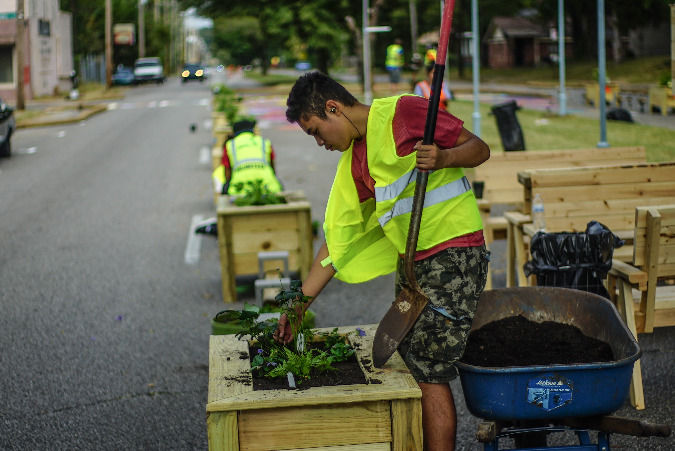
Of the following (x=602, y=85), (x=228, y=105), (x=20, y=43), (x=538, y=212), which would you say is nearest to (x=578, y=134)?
(x=602, y=85)

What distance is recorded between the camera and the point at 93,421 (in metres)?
5.38

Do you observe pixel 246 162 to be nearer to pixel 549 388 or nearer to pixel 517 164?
pixel 517 164

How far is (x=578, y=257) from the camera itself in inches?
208

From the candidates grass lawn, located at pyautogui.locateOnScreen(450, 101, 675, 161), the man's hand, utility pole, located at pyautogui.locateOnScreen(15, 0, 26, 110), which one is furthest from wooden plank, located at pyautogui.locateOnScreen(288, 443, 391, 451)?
utility pole, located at pyautogui.locateOnScreen(15, 0, 26, 110)

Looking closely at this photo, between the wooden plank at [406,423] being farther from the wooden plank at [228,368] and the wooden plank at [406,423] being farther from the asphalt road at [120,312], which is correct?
the asphalt road at [120,312]

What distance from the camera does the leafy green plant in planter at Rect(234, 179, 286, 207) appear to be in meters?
8.12

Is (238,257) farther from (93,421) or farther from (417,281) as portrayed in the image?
(417,281)

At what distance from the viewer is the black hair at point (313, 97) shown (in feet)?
11.9

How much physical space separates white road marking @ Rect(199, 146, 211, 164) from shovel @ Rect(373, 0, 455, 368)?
55.0 feet

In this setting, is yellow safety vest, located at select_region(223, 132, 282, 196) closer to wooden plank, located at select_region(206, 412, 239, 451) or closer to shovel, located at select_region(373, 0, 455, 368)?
shovel, located at select_region(373, 0, 455, 368)

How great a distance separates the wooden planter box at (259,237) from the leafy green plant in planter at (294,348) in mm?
3860

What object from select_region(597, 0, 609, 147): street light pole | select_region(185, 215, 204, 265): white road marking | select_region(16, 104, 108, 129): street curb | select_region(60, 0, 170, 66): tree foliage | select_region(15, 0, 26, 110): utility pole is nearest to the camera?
select_region(185, 215, 204, 265): white road marking

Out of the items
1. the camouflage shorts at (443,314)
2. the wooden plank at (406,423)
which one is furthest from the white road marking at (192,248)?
the wooden plank at (406,423)

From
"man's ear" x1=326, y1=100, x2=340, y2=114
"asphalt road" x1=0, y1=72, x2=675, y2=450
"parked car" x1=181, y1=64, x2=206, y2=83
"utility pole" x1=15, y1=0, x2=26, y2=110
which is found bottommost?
"asphalt road" x1=0, y1=72, x2=675, y2=450
